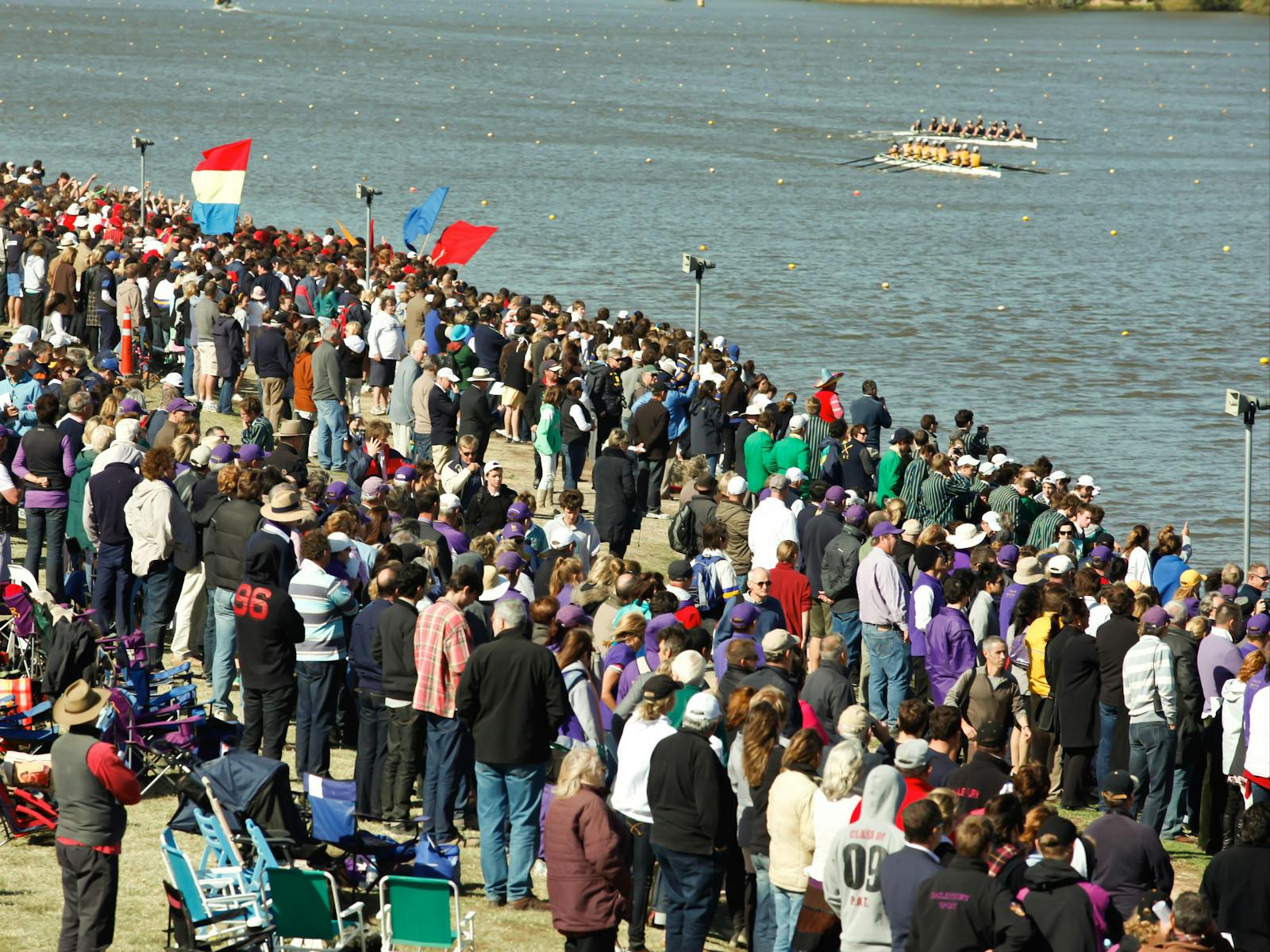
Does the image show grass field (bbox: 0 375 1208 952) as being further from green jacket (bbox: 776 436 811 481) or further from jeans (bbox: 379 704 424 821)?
green jacket (bbox: 776 436 811 481)

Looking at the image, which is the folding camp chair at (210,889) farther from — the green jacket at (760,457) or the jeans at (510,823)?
the green jacket at (760,457)

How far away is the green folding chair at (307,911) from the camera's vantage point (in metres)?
7.59

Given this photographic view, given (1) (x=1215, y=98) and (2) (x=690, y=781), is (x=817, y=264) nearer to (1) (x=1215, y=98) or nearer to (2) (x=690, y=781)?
(2) (x=690, y=781)

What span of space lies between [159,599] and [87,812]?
4.62m

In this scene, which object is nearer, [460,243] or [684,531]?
[684,531]

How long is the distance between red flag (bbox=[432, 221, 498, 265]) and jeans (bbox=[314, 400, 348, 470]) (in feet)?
17.3

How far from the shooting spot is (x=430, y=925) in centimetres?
773

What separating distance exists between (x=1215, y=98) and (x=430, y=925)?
9824 cm

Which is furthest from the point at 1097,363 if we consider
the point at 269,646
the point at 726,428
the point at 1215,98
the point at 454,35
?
the point at 454,35

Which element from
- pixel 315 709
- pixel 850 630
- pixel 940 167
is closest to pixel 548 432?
pixel 850 630

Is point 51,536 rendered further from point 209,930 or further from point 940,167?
point 940,167

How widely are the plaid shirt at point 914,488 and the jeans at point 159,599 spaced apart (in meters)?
6.94

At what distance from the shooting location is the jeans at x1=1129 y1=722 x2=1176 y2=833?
36.0ft

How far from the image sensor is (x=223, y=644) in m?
11.1
